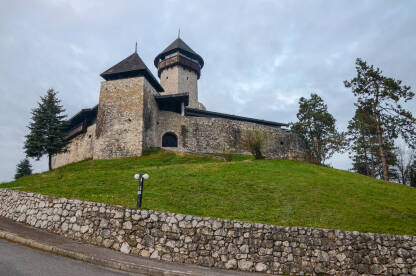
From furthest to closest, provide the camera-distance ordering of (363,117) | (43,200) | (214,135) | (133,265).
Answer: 1. (214,135)
2. (363,117)
3. (43,200)
4. (133,265)

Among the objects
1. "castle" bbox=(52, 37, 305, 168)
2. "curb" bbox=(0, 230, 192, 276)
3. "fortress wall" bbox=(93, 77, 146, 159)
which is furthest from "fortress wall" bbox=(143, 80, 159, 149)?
"curb" bbox=(0, 230, 192, 276)

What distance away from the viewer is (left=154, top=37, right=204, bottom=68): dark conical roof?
129 feet

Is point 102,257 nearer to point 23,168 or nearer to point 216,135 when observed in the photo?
point 216,135

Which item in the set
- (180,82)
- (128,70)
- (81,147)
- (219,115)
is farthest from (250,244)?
(180,82)

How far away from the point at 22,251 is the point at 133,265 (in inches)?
123

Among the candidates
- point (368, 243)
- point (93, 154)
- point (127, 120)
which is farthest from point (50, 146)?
point (368, 243)

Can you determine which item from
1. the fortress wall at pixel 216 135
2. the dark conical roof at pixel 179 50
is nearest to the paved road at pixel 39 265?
the fortress wall at pixel 216 135

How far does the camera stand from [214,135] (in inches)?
1246

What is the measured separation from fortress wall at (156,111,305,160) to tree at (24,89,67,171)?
31.7 ft

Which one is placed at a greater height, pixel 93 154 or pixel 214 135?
pixel 214 135

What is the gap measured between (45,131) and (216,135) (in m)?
17.4

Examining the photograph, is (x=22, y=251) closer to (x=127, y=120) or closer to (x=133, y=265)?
(x=133, y=265)

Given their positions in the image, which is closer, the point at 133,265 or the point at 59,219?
the point at 133,265

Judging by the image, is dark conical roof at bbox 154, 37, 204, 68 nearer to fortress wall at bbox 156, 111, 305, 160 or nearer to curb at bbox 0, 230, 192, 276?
fortress wall at bbox 156, 111, 305, 160
